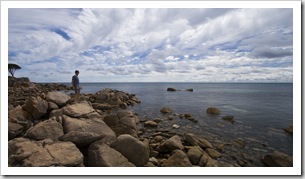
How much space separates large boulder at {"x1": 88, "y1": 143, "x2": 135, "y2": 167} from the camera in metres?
4.68

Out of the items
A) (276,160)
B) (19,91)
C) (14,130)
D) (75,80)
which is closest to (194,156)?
(276,160)

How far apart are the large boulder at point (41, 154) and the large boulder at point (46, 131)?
35cm

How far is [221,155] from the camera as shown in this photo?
7039 mm

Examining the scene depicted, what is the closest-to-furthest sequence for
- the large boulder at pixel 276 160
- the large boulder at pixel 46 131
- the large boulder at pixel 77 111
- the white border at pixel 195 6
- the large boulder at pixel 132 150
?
1. the white border at pixel 195 6
2. the large boulder at pixel 46 131
3. the large boulder at pixel 132 150
4. the large boulder at pixel 276 160
5. the large boulder at pixel 77 111

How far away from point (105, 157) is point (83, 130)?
1.49 meters

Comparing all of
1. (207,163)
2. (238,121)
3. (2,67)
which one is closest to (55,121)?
(2,67)

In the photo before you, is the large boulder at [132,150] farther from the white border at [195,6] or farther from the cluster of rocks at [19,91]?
the cluster of rocks at [19,91]

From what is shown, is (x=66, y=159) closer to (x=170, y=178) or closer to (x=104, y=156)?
(x=104, y=156)

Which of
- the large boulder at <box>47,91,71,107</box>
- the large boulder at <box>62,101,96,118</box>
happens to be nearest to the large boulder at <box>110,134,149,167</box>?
the large boulder at <box>62,101,96,118</box>

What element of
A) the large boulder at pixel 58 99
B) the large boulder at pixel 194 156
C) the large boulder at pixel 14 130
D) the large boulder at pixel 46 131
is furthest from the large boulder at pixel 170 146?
the large boulder at pixel 58 99

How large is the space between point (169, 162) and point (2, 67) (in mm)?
5709

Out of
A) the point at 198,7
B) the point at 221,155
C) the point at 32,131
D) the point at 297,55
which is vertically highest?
the point at 198,7

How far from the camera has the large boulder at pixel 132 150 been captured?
5.38 metres

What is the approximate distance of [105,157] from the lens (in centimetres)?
479
